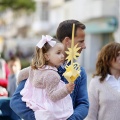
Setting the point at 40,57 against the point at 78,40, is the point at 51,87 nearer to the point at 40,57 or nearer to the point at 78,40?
the point at 40,57

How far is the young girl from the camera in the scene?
3391mm

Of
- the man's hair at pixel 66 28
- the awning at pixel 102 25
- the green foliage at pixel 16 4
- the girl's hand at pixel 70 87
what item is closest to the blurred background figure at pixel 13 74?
the man's hair at pixel 66 28

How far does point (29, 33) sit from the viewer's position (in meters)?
65.5

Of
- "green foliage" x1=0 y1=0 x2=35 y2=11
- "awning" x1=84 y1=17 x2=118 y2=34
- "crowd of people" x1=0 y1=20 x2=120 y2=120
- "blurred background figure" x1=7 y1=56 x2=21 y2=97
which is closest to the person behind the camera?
"crowd of people" x1=0 y1=20 x2=120 y2=120

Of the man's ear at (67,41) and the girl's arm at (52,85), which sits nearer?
the girl's arm at (52,85)

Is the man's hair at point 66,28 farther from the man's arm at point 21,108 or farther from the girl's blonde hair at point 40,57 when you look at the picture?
the man's arm at point 21,108

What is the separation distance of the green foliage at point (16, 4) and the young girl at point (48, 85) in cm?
2824

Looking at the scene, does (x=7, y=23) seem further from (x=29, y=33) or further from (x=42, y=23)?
(x=42, y=23)

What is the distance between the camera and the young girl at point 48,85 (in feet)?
11.1

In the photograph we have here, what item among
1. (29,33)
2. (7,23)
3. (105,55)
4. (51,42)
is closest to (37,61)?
(51,42)

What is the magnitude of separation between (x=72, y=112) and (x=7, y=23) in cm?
7597

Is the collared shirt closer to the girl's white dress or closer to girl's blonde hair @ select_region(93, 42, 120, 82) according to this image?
girl's blonde hair @ select_region(93, 42, 120, 82)

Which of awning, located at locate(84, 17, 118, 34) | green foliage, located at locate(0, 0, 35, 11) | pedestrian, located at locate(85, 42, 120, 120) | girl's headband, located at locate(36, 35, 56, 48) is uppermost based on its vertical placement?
girl's headband, located at locate(36, 35, 56, 48)

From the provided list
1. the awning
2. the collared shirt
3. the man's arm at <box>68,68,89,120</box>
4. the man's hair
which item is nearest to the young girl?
the man's arm at <box>68,68,89,120</box>
